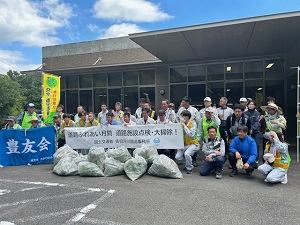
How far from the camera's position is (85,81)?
45.2 ft

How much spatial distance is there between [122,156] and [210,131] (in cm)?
208

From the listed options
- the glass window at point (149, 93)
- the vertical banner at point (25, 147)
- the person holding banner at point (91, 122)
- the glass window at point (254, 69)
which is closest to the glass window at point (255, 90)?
the glass window at point (254, 69)

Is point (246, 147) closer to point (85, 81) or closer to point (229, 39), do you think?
point (229, 39)

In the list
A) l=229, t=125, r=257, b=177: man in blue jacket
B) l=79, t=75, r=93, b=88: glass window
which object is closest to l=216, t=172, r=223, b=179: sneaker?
l=229, t=125, r=257, b=177: man in blue jacket

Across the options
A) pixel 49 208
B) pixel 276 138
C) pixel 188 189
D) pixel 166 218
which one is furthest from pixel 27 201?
pixel 276 138

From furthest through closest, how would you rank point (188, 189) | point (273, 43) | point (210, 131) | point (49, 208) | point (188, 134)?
point (273, 43)
point (188, 134)
point (210, 131)
point (188, 189)
point (49, 208)

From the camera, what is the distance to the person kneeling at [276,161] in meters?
4.55

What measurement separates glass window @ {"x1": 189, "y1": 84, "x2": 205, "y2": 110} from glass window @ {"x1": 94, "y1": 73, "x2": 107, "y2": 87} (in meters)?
4.78

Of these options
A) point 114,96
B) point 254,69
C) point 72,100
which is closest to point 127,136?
point 114,96

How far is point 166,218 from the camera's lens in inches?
129

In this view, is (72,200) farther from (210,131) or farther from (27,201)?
(210,131)

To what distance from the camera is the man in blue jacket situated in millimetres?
4973

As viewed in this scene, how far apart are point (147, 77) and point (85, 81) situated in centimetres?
377

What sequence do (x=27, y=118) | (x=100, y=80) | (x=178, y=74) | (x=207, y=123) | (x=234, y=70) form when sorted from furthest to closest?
(x=100, y=80)
(x=178, y=74)
(x=234, y=70)
(x=27, y=118)
(x=207, y=123)
